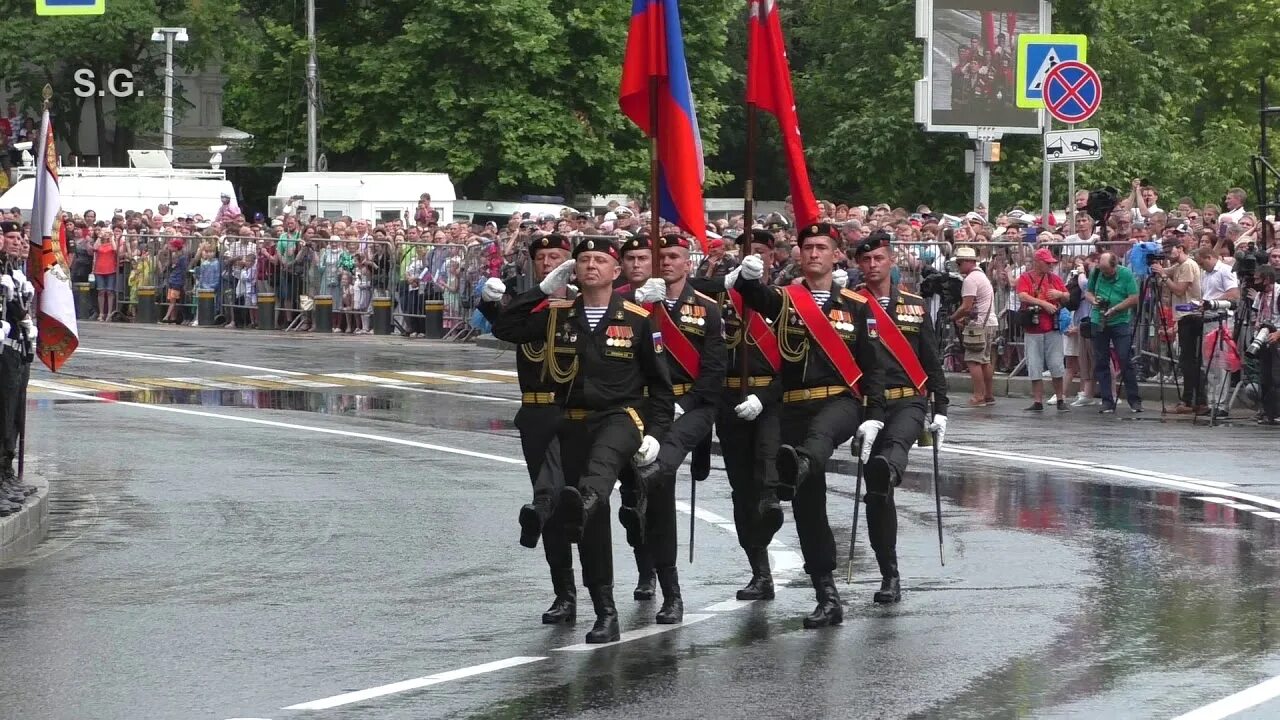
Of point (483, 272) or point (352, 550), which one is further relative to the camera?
point (483, 272)

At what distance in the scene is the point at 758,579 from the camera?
11555 millimetres

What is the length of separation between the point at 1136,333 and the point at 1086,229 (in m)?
1.30

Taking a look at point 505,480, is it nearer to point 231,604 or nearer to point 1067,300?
point 231,604

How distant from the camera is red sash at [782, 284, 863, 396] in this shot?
37.1ft

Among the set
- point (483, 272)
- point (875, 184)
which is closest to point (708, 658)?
point (483, 272)

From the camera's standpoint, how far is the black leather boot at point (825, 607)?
10.5m

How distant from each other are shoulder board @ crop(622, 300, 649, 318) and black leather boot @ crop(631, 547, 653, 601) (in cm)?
126

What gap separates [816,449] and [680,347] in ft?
2.66

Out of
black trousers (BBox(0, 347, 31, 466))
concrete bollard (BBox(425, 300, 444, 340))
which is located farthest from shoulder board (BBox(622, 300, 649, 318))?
concrete bollard (BBox(425, 300, 444, 340))

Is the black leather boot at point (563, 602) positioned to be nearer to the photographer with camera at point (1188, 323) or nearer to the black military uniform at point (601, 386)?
the black military uniform at point (601, 386)

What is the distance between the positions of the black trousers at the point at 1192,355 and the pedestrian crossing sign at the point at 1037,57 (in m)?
6.33

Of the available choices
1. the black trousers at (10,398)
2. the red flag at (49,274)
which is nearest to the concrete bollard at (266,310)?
the red flag at (49,274)

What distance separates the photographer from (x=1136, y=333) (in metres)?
24.0

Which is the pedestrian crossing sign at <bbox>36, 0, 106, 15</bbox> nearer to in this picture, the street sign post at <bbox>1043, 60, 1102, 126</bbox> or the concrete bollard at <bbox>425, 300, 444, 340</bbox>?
the street sign post at <bbox>1043, 60, 1102, 126</bbox>
